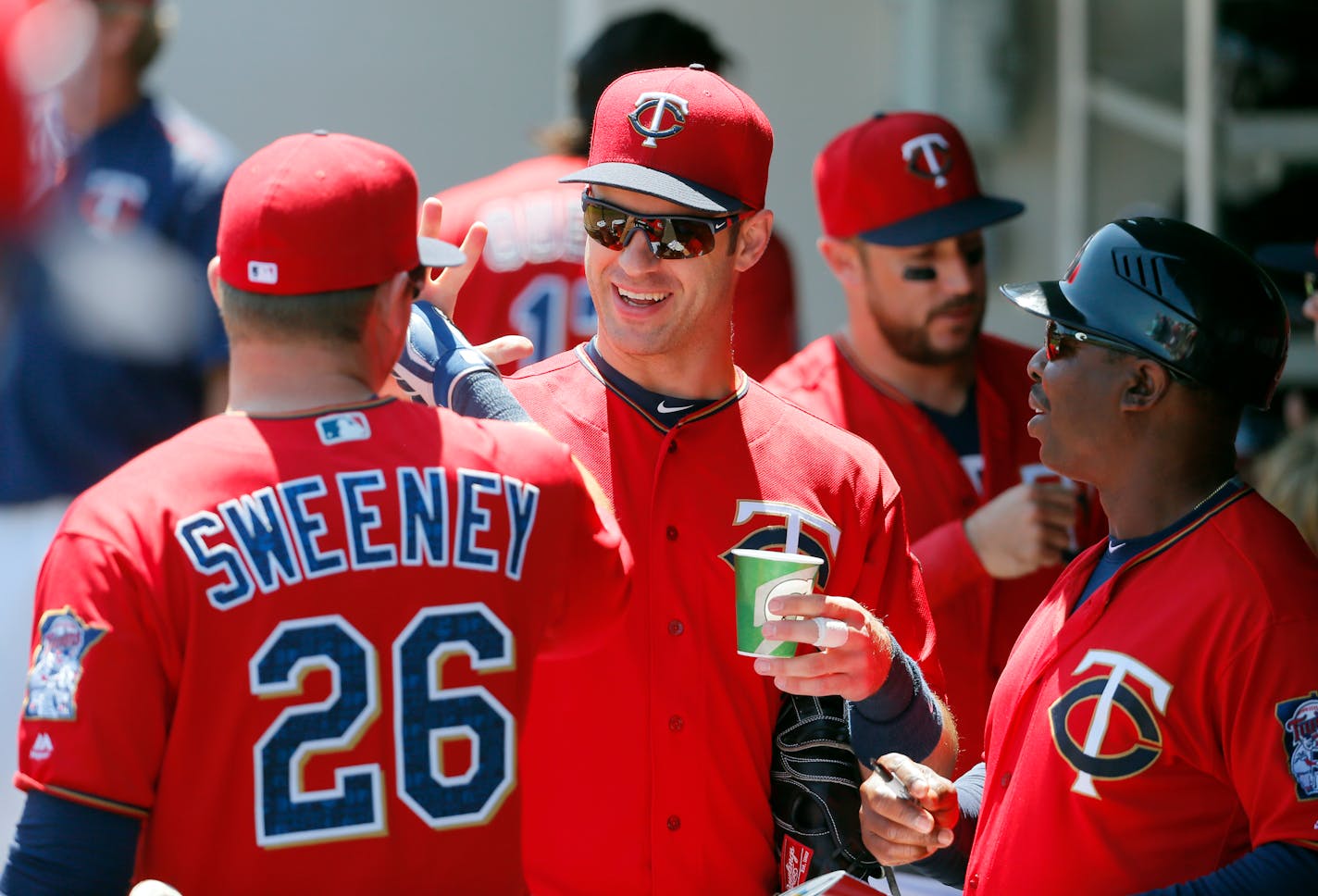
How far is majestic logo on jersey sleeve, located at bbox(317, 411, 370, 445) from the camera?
2350mm

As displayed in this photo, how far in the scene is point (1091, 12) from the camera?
25.0 feet

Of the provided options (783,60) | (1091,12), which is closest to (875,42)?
(783,60)

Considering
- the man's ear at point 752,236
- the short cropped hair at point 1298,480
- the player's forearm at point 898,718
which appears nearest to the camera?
the player's forearm at point 898,718

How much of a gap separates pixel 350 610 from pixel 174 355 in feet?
8.46

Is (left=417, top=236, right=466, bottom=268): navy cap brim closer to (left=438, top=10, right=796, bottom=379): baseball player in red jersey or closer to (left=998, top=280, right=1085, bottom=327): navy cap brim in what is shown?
(left=998, top=280, right=1085, bottom=327): navy cap brim

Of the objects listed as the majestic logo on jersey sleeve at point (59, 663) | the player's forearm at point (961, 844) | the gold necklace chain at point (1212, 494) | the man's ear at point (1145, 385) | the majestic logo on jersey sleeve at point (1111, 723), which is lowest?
the player's forearm at point (961, 844)

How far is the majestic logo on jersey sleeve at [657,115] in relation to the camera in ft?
10.5

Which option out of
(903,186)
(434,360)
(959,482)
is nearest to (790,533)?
(434,360)

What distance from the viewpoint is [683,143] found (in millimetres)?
3209

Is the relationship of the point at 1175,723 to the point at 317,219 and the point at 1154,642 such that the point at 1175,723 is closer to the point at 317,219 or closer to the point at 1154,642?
the point at 1154,642

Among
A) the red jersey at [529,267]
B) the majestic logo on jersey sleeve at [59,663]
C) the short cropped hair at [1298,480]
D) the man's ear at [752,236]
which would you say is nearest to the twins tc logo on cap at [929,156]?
the red jersey at [529,267]

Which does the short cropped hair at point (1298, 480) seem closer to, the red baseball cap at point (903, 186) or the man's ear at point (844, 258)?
the red baseball cap at point (903, 186)

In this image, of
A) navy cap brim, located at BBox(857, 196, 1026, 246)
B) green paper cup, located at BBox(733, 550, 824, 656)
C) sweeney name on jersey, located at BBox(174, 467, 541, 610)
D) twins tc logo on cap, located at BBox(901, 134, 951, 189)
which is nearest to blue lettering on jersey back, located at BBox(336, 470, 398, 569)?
sweeney name on jersey, located at BBox(174, 467, 541, 610)

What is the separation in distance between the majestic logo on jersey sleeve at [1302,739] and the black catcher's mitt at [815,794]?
2.91 feet
